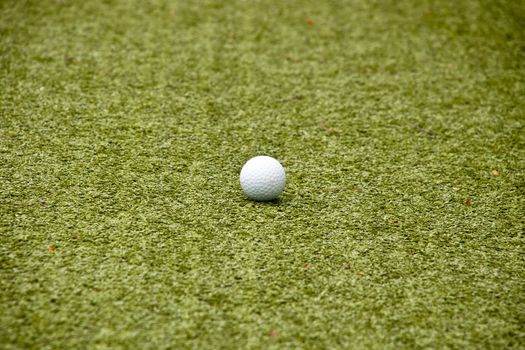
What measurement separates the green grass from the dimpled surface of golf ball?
0.26 ft

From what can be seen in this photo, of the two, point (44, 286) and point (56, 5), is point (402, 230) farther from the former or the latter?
point (56, 5)

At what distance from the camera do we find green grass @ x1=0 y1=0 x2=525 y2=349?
7.11ft

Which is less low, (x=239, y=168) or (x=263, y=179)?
(x=239, y=168)

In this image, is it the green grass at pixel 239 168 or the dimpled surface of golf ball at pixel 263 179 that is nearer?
the green grass at pixel 239 168

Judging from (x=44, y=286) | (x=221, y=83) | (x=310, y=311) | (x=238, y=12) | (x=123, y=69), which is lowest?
(x=310, y=311)

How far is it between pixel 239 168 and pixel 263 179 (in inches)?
15.6

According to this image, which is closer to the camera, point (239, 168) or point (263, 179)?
point (263, 179)

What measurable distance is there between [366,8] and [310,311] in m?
3.76

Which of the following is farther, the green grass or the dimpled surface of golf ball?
the dimpled surface of golf ball

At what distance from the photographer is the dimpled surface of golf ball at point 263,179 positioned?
9.02ft

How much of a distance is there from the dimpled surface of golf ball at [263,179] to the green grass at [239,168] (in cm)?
8

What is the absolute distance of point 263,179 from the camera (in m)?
2.75

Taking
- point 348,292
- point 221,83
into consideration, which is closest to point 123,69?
point 221,83

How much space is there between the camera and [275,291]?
2.28 meters
